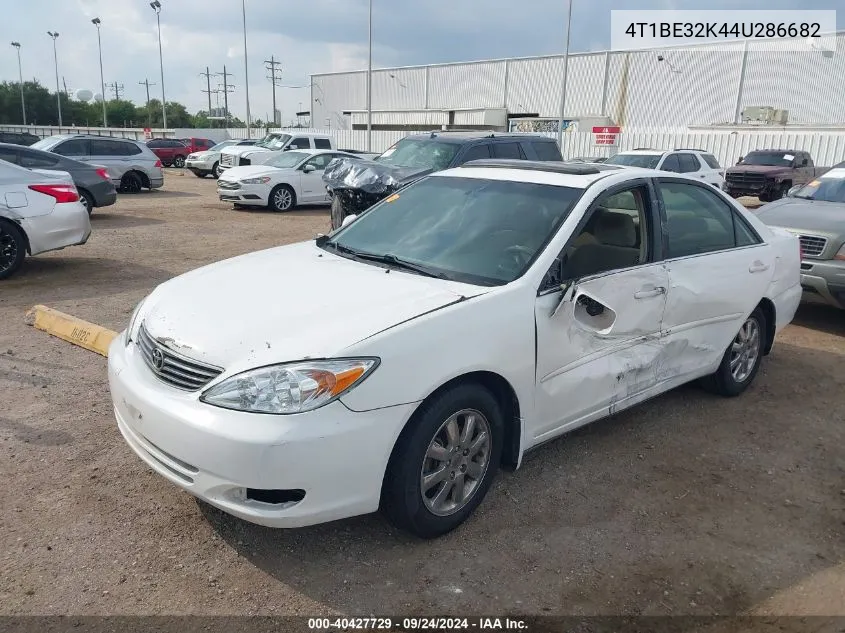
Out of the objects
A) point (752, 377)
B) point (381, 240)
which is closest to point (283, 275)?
point (381, 240)

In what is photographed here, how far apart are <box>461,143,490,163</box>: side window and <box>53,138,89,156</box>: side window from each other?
1147 centimetres

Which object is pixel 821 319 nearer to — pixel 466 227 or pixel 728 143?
pixel 466 227

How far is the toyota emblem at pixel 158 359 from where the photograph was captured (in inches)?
120

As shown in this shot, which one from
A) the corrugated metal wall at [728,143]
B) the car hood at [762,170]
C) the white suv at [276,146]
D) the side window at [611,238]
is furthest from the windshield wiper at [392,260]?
the corrugated metal wall at [728,143]

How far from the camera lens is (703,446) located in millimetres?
4316

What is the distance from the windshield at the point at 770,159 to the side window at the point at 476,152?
44.5 feet

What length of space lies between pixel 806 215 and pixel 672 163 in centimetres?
949

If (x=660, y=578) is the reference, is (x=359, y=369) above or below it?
above

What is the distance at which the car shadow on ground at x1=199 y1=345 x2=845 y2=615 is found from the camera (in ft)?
9.39

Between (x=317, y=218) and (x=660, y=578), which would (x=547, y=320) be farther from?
(x=317, y=218)

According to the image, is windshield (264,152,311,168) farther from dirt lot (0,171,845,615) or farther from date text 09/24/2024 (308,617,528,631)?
date text 09/24/2024 (308,617,528,631)

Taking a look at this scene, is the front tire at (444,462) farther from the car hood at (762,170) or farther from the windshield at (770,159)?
the windshield at (770,159)

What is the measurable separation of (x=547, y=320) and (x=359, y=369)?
1113 mm

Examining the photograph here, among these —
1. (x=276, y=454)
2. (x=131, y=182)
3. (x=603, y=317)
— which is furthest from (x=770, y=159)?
(x=276, y=454)
